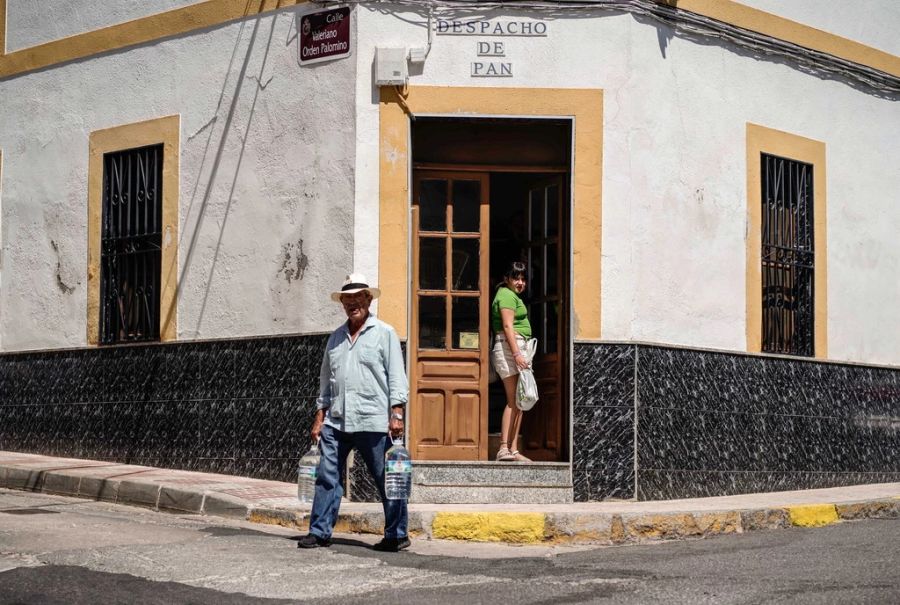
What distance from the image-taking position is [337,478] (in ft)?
30.1

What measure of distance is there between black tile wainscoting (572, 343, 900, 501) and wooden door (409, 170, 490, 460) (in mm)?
1018

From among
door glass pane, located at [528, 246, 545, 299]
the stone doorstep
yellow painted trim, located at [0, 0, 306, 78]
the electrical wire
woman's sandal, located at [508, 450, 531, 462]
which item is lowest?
the stone doorstep

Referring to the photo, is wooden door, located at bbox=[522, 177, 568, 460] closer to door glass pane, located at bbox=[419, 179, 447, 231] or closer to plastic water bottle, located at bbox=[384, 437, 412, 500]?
door glass pane, located at bbox=[419, 179, 447, 231]

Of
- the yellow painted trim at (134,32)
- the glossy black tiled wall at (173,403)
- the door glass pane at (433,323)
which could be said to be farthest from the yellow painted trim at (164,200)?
the door glass pane at (433,323)

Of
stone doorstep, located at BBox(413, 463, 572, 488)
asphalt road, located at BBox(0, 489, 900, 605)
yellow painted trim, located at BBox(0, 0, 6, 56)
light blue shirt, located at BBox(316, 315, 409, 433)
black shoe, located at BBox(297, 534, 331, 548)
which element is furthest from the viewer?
yellow painted trim, located at BBox(0, 0, 6, 56)

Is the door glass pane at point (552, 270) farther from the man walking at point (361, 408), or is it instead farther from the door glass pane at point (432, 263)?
the man walking at point (361, 408)

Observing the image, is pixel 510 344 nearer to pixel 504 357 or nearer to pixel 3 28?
pixel 504 357

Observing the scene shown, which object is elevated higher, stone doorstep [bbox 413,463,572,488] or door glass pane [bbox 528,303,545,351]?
door glass pane [bbox 528,303,545,351]

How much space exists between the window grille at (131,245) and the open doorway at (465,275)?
270 cm

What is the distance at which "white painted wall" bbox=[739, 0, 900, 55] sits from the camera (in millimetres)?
13219

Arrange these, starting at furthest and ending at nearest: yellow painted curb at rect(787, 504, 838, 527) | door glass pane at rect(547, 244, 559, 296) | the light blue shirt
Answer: door glass pane at rect(547, 244, 559, 296), yellow painted curb at rect(787, 504, 838, 527), the light blue shirt

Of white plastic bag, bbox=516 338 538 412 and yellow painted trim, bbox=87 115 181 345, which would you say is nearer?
white plastic bag, bbox=516 338 538 412

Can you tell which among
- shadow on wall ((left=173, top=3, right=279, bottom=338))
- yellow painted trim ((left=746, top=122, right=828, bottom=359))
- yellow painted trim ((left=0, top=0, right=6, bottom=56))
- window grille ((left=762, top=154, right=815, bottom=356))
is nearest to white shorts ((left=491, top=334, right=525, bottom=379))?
yellow painted trim ((left=746, top=122, right=828, bottom=359))

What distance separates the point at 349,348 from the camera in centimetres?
926
